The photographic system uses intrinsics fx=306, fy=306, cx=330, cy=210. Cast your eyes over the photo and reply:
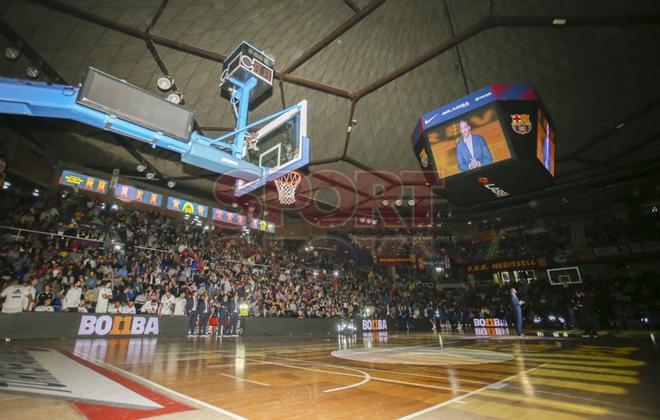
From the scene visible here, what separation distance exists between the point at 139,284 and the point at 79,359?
829 centimetres

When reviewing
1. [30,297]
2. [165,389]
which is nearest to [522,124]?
[165,389]

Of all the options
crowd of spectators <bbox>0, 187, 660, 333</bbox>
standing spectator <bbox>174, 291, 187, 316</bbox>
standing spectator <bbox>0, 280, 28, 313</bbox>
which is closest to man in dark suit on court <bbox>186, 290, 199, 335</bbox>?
crowd of spectators <bbox>0, 187, 660, 333</bbox>

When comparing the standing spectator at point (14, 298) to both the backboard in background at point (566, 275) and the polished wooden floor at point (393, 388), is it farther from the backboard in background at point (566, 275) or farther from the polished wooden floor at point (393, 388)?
the backboard in background at point (566, 275)

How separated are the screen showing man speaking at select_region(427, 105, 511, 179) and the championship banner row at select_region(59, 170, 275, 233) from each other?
16853 mm

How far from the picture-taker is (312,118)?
1449 centimetres

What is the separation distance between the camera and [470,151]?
31.2 feet

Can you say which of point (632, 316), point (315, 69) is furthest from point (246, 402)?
point (632, 316)

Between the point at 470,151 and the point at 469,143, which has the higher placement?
the point at 469,143

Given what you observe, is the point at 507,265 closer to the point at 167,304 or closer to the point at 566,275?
the point at 566,275

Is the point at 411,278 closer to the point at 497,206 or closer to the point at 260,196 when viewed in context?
the point at 497,206

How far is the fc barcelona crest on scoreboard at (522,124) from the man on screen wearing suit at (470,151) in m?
0.91

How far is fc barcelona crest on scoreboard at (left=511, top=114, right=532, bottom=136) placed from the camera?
8.60m

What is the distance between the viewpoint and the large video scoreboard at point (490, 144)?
8633mm

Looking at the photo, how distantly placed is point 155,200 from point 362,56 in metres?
15.8
